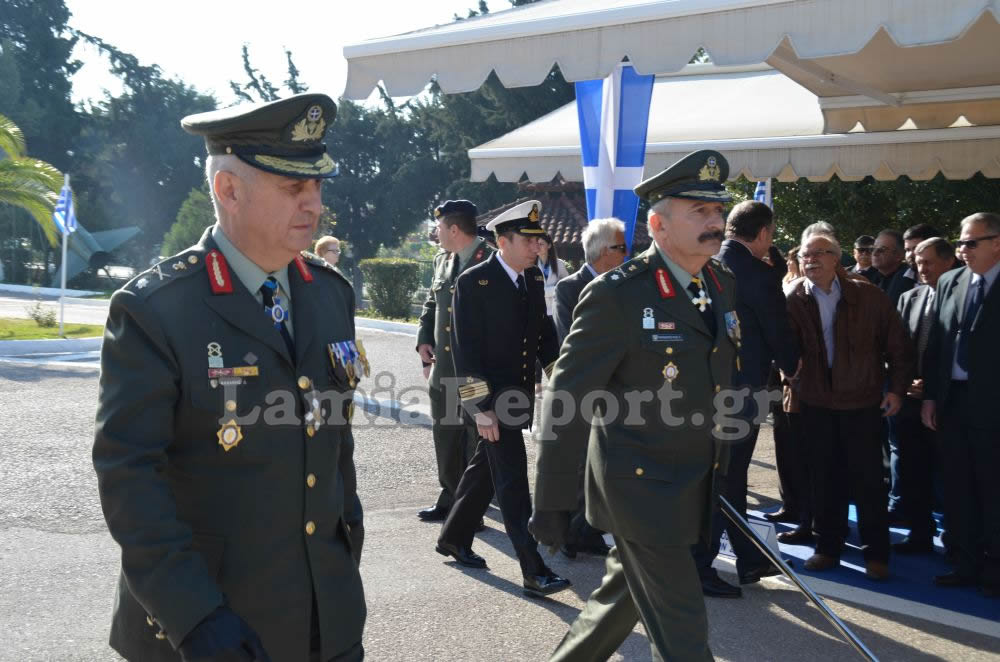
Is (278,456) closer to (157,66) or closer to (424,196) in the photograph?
(424,196)

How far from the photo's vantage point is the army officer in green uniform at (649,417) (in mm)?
3434

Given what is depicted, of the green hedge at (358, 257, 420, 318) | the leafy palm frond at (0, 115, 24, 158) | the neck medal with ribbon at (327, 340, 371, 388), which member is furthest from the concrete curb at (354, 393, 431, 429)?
the green hedge at (358, 257, 420, 318)

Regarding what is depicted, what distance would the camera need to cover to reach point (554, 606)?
523 centimetres

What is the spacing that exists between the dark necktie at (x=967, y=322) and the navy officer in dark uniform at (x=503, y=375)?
229 cm

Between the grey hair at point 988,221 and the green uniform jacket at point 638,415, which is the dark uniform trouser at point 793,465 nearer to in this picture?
the grey hair at point 988,221

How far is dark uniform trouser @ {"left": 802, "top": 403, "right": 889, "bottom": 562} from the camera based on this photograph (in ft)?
19.5

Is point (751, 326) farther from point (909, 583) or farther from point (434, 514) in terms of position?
point (434, 514)

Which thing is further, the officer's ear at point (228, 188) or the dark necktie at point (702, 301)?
the dark necktie at point (702, 301)

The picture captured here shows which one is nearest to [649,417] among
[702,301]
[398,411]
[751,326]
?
[702,301]

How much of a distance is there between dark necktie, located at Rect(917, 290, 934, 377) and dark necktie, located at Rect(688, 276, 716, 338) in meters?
2.85

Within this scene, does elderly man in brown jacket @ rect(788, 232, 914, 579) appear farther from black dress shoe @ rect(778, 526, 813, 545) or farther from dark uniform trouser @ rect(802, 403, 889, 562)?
black dress shoe @ rect(778, 526, 813, 545)

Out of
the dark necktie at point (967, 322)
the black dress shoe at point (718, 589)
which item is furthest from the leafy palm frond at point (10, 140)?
the dark necktie at point (967, 322)

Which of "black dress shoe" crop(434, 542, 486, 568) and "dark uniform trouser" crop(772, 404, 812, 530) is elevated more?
"dark uniform trouser" crop(772, 404, 812, 530)

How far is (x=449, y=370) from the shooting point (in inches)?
270
